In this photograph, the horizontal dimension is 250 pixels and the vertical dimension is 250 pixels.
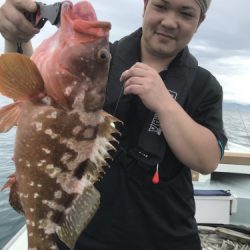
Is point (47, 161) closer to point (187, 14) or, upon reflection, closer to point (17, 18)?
point (17, 18)

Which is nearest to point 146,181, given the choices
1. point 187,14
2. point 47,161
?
point 47,161

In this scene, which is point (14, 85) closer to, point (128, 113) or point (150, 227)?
point (128, 113)

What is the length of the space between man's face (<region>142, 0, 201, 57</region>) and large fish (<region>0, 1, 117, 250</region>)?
614 mm

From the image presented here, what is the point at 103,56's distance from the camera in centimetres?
188

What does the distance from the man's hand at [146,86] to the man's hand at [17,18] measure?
507 mm

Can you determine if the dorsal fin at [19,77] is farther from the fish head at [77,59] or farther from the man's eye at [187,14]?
the man's eye at [187,14]

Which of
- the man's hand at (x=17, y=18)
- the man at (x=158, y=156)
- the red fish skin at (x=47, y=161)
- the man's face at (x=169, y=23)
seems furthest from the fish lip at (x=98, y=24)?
the man's face at (x=169, y=23)

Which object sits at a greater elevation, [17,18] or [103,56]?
[17,18]

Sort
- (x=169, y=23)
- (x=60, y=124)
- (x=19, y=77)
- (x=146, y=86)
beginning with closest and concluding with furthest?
(x=19, y=77)
(x=60, y=124)
(x=146, y=86)
(x=169, y=23)

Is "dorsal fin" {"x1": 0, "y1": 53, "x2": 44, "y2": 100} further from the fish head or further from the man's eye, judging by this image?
the man's eye

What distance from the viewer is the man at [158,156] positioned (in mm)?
2346

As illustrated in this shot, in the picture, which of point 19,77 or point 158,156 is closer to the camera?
point 19,77

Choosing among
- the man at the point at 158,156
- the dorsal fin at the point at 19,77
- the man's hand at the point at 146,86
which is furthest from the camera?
the man at the point at 158,156

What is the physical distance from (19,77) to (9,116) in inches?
6.9
